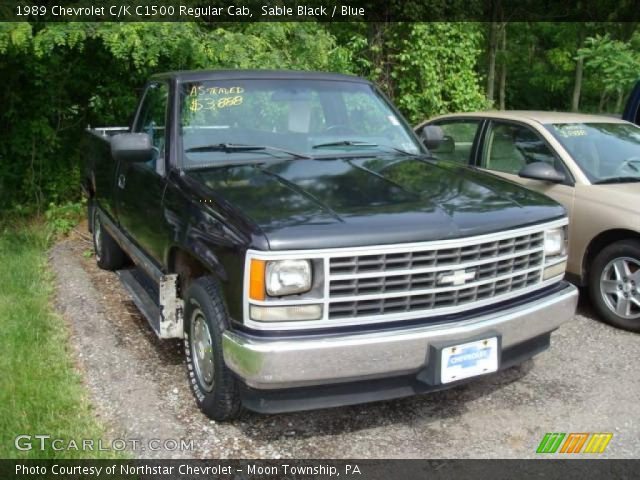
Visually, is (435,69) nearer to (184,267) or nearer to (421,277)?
(184,267)

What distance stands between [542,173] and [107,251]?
4093 mm

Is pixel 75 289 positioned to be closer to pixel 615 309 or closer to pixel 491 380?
pixel 491 380

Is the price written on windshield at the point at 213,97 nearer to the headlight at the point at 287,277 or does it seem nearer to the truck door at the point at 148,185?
the truck door at the point at 148,185

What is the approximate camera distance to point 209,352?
3.49 m

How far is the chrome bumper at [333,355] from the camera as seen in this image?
2930mm

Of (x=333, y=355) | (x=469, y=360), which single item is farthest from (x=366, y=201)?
(x=469, y=360)

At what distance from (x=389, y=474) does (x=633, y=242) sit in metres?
2.91

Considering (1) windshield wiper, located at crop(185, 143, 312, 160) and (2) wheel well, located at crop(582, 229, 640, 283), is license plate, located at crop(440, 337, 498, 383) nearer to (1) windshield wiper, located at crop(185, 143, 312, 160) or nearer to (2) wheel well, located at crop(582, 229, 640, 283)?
(1) windshield wiper, located at crop(185, 143, 312, 160)

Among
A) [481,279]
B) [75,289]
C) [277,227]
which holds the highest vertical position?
[277,227]

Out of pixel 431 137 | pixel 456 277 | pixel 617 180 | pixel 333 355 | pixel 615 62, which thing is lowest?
pixel 333 355

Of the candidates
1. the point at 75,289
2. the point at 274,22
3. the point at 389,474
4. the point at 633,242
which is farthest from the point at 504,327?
the point at 274,22

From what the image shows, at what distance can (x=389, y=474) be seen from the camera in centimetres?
317

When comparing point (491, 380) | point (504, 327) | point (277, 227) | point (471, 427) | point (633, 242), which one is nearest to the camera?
point (277, 227)

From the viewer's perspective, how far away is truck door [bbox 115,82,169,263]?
165 inches
